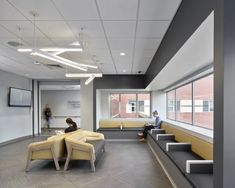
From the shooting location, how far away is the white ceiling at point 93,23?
2.95m

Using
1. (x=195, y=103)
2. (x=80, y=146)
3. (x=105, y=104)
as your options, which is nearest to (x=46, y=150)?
(x=80, y=146)

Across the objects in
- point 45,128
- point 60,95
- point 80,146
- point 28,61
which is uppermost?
point 28,61

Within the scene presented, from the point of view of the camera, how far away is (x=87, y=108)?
30.5ft

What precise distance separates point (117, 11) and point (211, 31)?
4.51ft

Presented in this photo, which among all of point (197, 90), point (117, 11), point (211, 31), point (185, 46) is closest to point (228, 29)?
point (211, 31)

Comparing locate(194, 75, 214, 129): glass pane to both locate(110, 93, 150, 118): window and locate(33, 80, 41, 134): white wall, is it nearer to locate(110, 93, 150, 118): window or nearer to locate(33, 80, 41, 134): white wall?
locate(110, 93, 150, 118): window

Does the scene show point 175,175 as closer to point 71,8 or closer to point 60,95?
point 71,8

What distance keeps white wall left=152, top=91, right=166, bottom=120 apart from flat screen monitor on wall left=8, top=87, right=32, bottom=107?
5872mm

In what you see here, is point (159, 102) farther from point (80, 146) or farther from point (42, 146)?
point (42, 146)

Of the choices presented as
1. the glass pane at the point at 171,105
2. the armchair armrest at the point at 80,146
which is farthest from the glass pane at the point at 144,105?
the armchair armrest at the point at 80,146

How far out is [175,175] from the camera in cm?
379

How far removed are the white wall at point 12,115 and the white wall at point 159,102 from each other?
6.04 m

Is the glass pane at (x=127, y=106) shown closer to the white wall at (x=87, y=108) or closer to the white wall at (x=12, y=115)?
the white wall at (x=87, y=108)

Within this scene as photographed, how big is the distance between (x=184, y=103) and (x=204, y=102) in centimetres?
180
